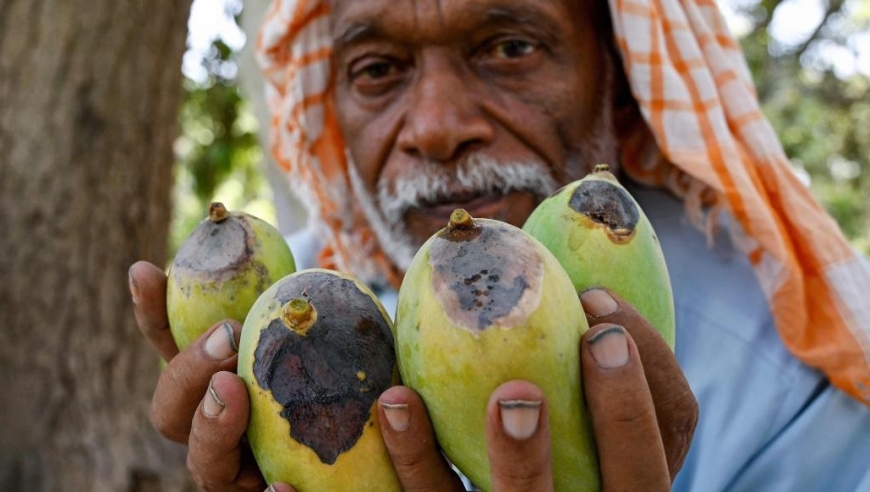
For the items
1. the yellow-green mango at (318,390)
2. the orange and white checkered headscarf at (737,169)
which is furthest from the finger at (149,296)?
the orange and white checkered headscarf at (737,169)

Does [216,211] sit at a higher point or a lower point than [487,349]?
higher

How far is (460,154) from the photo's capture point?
1.73 metres

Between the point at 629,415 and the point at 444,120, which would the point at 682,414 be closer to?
the point at 629,415

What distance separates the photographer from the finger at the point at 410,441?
879 millimetres

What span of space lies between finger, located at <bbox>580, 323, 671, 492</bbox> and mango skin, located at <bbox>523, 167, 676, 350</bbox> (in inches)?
4.9

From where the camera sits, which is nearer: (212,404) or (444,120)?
(212,404)

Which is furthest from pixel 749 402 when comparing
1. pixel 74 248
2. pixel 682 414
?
pixel 74 248

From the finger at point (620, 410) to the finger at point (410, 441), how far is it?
19 cm

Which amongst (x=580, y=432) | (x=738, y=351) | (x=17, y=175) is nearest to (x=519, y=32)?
(x=738, y=351)

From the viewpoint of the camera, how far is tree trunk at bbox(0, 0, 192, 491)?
89.2 inches

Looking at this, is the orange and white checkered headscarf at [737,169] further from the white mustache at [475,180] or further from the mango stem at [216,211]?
the mango stem at [216,211]

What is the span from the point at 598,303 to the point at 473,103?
92 cm

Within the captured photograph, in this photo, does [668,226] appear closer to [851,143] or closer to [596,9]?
[596,9]

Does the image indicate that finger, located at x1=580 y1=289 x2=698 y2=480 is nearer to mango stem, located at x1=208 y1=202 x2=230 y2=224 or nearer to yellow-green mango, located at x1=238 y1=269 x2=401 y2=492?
yellow-green mango, located at x1=238 y1=269 x2=401 y2=492
